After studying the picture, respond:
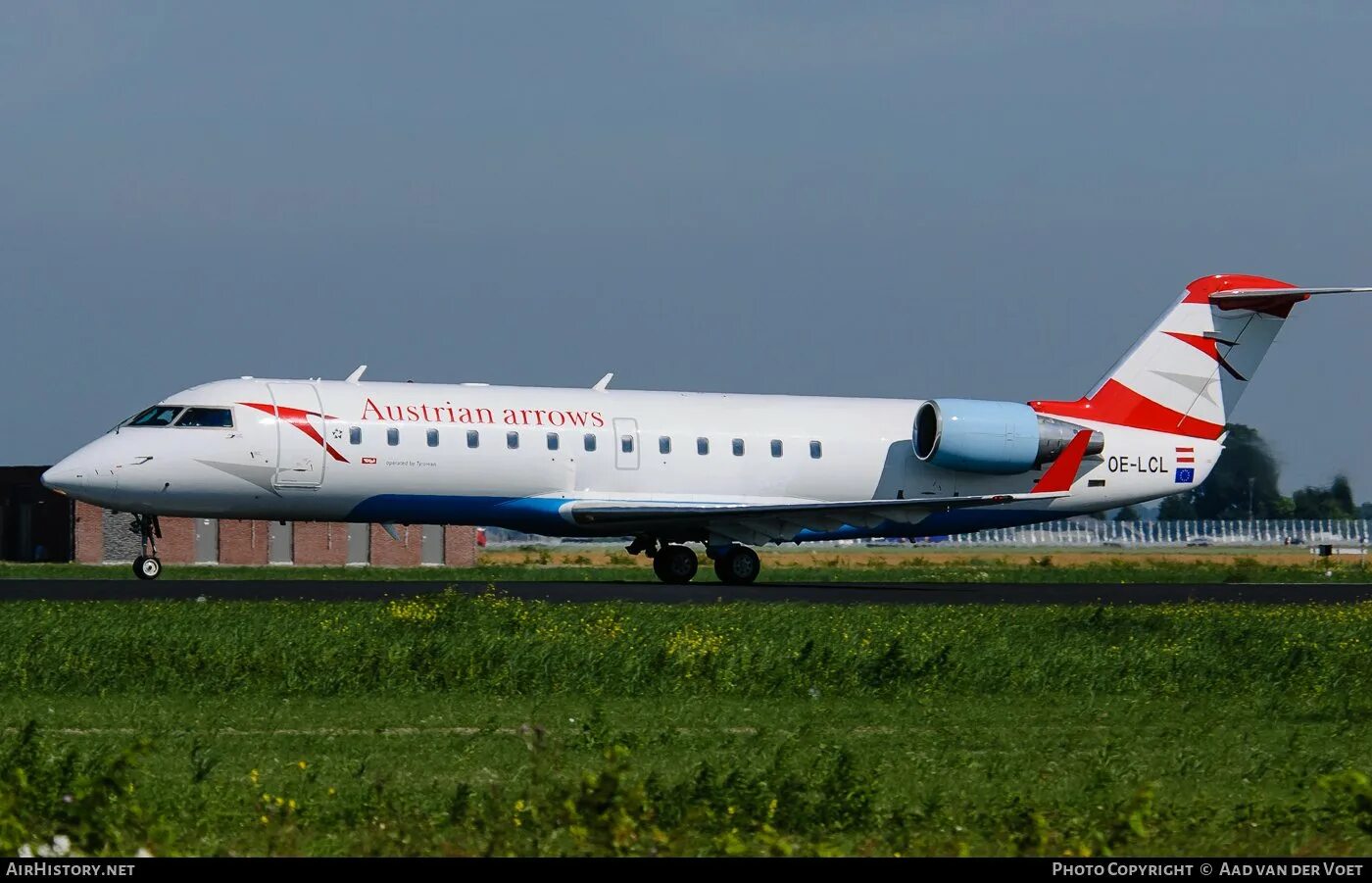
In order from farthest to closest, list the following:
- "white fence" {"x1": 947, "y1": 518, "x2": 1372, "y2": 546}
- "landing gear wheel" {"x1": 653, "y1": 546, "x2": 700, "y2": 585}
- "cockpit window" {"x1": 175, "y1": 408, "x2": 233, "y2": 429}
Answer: "white fence" {"x1": 947, "y1": 518, "x2": 1372, "y2": 546}
"landing gear wheel" {"x1": 653, "y1": 546, "x2": 700, "y2": 585}
"cockpit window" {"x1": 175, "y1": 408, "x2": 233, "y2": 429}

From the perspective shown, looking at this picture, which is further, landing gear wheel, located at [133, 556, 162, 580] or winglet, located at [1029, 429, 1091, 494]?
winglet, located at [1029, 429, 1091, 494]

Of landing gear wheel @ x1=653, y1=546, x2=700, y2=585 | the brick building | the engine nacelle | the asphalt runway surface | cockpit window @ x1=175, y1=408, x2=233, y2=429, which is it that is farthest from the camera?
the brick building

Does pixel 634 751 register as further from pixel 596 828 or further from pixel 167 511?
pixel 167 511

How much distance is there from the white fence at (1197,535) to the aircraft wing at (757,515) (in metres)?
71.0

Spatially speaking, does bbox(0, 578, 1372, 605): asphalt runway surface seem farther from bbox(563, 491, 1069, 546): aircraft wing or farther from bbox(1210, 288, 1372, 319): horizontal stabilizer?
bbox(1210, 288, 1372, 319): horizontal stabilizer

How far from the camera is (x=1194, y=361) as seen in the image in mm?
40688

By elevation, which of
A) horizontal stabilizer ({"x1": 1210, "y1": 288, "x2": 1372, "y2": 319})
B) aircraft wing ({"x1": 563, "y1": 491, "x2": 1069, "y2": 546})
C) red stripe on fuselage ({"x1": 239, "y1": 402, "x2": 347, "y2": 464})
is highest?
horizontal stabilizer ({"x1": 1210, "y1": 288, "x2": 1372, "y2": 319})

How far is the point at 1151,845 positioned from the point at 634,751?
515 centimetres

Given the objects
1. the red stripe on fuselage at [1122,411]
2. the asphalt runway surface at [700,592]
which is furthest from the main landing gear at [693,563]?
the red stripe on fuselage at [1122,411]

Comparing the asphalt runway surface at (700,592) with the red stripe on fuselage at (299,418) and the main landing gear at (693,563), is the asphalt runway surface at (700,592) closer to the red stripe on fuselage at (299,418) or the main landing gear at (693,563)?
the main landing gear at (693,563)

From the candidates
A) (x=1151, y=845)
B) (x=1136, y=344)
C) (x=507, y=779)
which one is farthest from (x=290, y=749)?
(x=1136, y=344)

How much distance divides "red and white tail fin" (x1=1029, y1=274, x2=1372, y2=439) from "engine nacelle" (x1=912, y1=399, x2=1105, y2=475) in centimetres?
132

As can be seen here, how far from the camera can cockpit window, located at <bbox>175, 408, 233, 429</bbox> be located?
33.8m

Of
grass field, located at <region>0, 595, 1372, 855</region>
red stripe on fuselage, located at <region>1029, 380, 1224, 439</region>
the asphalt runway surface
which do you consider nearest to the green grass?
the asphalt runway surface
